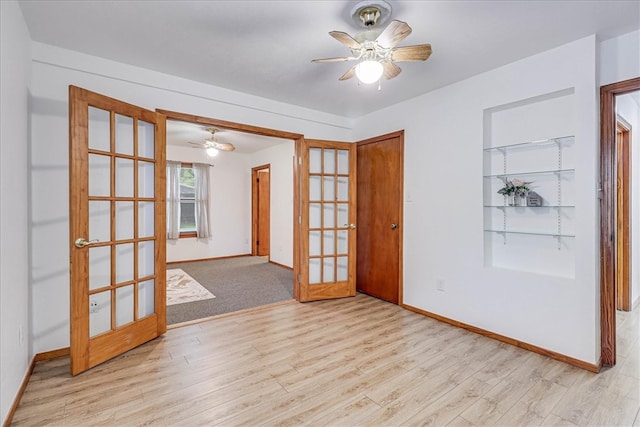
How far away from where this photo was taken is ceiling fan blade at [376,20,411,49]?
5.78ft

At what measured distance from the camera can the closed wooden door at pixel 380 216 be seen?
3.79 m

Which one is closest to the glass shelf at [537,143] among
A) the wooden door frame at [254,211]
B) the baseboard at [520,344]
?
the baseboard at [520,344]

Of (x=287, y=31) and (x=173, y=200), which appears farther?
(x=173, y=200)

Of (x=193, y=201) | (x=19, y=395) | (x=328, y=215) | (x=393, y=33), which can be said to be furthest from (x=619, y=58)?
(x=193, y=201)

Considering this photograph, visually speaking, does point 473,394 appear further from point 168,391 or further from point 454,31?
point 454,31

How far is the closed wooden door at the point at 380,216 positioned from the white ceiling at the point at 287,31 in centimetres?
108

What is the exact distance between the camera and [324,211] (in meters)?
4.12

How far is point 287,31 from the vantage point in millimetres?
2207

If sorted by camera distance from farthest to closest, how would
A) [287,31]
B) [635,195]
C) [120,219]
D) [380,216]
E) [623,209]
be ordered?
1. [380,216]
2. [635,195]
3. [623,209]
4. [120,219]
5. [287,31]

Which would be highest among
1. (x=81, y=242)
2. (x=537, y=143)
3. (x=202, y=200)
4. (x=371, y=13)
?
(x=371, y=13)

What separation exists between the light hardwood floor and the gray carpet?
63cm

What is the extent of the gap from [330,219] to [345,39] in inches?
100

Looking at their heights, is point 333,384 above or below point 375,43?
below

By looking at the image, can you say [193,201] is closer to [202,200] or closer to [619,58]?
[202,200]
